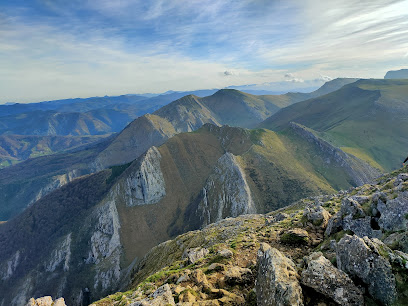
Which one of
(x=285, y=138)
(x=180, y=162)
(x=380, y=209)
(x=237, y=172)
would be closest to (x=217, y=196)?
(x=237, y=172)

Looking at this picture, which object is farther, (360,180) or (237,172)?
(360,180)

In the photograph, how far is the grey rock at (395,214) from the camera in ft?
57.7

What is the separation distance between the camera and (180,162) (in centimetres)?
19388

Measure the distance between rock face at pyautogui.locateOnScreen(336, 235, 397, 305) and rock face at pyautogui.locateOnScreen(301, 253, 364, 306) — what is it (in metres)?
0.85

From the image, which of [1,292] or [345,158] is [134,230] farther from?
[345,158]

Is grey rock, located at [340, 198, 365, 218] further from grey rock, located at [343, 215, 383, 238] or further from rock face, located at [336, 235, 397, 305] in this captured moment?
rock face, located at [336, 235, 397, 305]

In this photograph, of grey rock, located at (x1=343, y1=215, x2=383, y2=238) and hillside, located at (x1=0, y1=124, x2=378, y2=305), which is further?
hillside, located at (x1=0, y1=124, x2=378, y2=305)

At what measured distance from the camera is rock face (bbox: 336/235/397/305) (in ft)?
35.9

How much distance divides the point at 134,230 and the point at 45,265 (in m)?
73.8

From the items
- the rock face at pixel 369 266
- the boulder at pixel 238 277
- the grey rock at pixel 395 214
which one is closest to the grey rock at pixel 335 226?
the grey rock at pixel 395 214

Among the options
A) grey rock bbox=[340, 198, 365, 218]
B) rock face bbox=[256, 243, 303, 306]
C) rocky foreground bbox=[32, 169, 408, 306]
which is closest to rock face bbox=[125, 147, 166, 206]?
rocky foreground bbox=[32, 169, 408, 306]

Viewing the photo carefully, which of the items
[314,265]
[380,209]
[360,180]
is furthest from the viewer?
[360,180]

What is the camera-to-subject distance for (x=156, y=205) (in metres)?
170

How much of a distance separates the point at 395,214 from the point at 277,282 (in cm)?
1478
